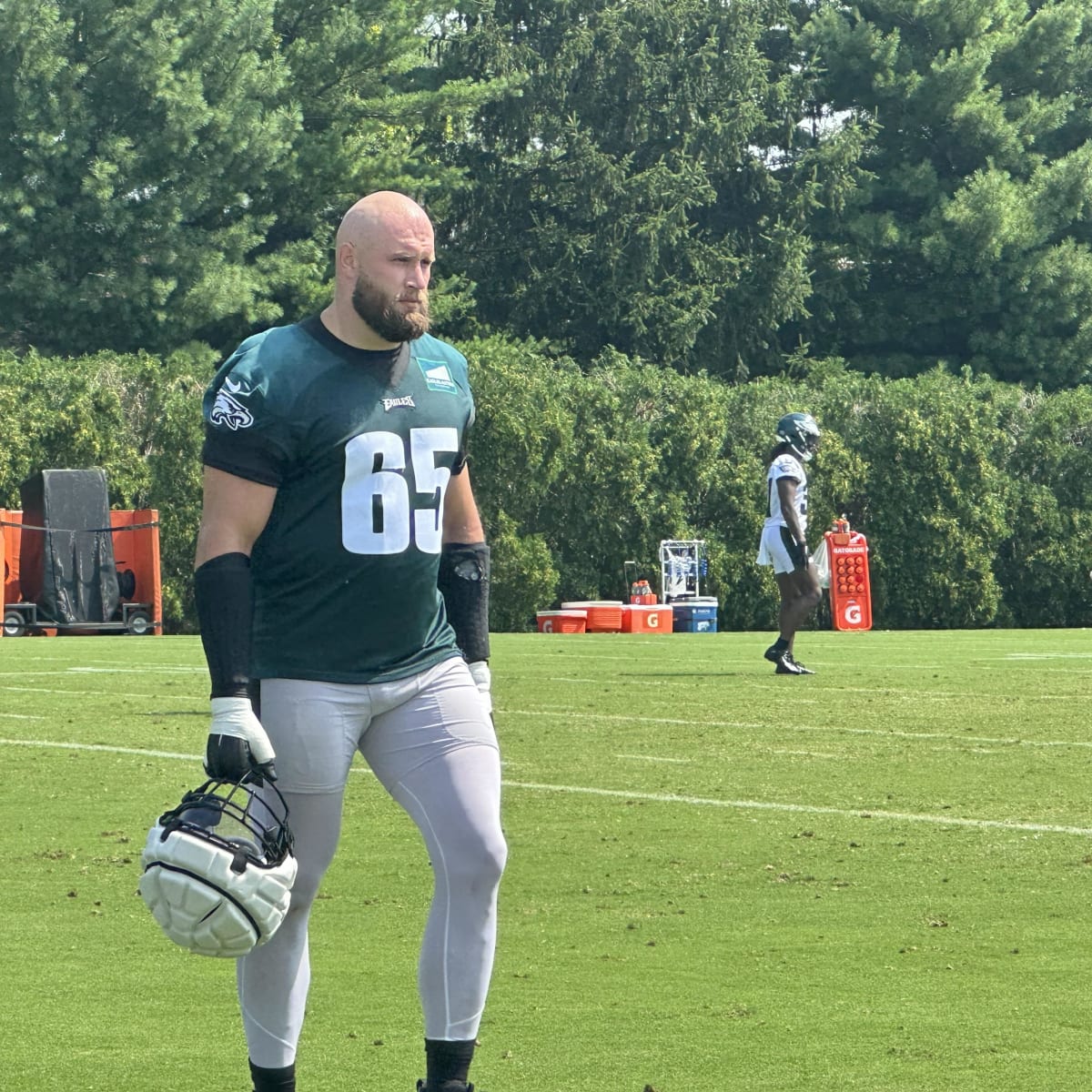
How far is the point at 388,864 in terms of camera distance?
848 centimetres

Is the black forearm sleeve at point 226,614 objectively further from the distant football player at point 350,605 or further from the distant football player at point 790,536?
the distant football player at point 790,536

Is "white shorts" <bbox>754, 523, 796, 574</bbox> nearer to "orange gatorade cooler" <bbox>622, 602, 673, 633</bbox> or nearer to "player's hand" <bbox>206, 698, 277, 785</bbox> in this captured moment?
"orange gatorade cooler" <bbox>622, 602, 673, 633</bbox>

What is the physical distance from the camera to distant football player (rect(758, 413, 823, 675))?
1891cm

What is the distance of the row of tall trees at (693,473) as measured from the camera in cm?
3156

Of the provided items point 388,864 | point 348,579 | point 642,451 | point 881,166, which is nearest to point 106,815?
point 388,864

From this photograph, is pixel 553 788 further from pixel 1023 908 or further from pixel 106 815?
pixel 1023 908

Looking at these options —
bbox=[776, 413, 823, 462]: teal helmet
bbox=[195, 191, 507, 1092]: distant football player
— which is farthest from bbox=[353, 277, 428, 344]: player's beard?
bbox=[776, 413, 823, 462]: teal helmet

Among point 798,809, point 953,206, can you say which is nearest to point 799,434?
point 798,809

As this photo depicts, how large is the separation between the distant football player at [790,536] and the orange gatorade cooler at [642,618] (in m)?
11.5

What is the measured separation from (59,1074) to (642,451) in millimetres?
29086

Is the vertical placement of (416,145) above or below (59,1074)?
above

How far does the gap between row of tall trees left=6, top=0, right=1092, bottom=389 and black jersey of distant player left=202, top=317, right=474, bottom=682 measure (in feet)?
133

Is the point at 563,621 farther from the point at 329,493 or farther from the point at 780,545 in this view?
the point at 329,493

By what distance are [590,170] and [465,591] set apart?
48.8 meters
